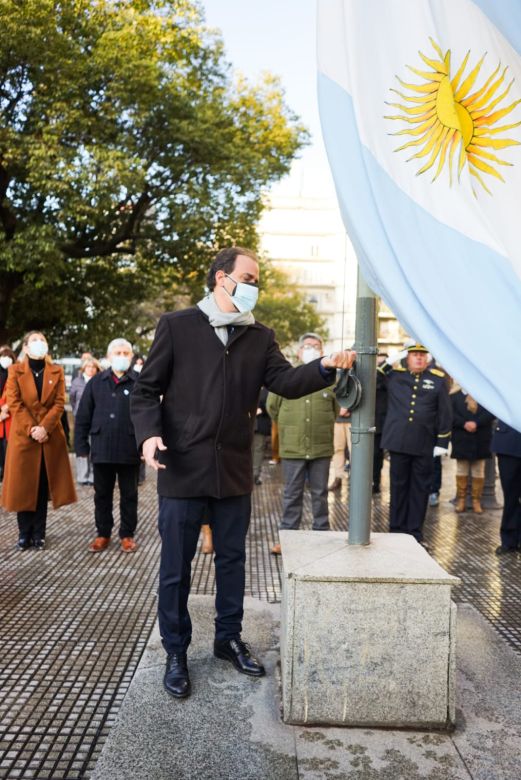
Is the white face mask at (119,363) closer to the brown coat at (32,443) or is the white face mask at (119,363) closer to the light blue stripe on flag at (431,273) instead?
the brown coat at (32,443)

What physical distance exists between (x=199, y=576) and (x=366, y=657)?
3.06m

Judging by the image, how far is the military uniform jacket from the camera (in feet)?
24.6

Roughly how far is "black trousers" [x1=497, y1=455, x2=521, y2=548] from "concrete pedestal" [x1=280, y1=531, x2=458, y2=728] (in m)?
4.43

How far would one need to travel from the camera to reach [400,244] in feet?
9.61

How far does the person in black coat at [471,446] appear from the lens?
9.77m

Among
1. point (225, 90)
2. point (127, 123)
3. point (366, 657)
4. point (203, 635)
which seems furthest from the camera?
point (225, 90)

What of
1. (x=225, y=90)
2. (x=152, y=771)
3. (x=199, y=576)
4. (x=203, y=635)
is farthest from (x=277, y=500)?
(x=225, y=90)

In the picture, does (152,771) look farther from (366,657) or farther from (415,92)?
(415,92)

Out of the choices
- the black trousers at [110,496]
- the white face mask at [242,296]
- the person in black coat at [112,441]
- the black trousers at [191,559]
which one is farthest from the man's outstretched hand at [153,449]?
the black trousers at [110,496]

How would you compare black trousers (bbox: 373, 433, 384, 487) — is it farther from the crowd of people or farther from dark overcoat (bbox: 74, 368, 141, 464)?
dark overcoat (bbox: 74, 368, 141, 464)

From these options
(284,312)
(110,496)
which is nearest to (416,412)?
(110,496)

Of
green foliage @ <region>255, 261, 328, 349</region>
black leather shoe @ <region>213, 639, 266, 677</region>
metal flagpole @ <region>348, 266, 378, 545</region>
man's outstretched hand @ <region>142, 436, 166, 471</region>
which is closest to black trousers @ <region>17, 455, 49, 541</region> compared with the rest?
black leather shoe @ <region>213, 639, 266, 677</region>

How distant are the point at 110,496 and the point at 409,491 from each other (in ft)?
9.79

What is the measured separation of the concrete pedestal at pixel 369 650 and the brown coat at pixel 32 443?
4472 millimetres
